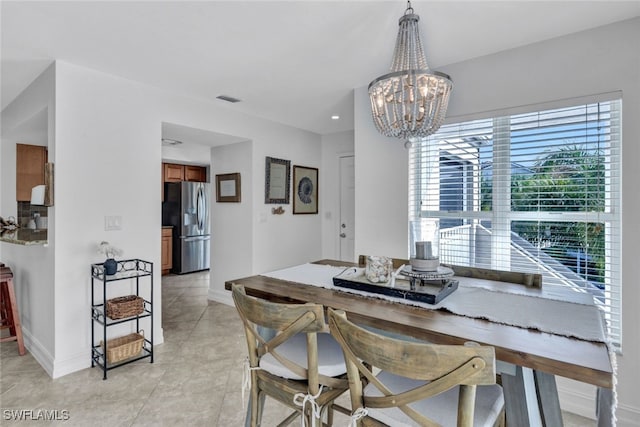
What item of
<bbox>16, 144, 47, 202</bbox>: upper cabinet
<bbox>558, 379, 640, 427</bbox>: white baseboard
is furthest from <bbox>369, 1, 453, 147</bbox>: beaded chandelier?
<bbox>16, 144, 47, 202</bbox>: upper cabinet

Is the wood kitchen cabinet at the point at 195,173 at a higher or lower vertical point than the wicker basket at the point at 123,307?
higher

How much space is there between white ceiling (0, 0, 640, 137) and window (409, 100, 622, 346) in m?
0.56

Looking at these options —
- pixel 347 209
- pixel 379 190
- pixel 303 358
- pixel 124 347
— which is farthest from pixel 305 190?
pixel 303 358

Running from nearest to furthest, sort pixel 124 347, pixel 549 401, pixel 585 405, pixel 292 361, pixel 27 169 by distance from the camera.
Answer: pixel 549 401 < pixel 292 361 < pixel 585 405 < pixel 124 347 < pixel 27 169

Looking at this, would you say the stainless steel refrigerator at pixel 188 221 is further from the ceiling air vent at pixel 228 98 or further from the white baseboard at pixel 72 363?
the white baseboard at pixel 72 363

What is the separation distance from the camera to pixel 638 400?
1869 millimetres

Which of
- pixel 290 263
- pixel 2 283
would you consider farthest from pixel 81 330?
pixel 290 263

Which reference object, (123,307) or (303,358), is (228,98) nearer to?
(123,307)

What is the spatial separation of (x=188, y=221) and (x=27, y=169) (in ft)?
7.87

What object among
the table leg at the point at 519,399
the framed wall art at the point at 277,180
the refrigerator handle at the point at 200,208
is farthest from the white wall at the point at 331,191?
the table leg at the point at 519,399

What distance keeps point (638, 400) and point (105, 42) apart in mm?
3933

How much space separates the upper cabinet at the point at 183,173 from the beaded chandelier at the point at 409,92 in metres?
5.27

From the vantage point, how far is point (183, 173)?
249 inches

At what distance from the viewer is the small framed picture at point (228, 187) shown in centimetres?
407
